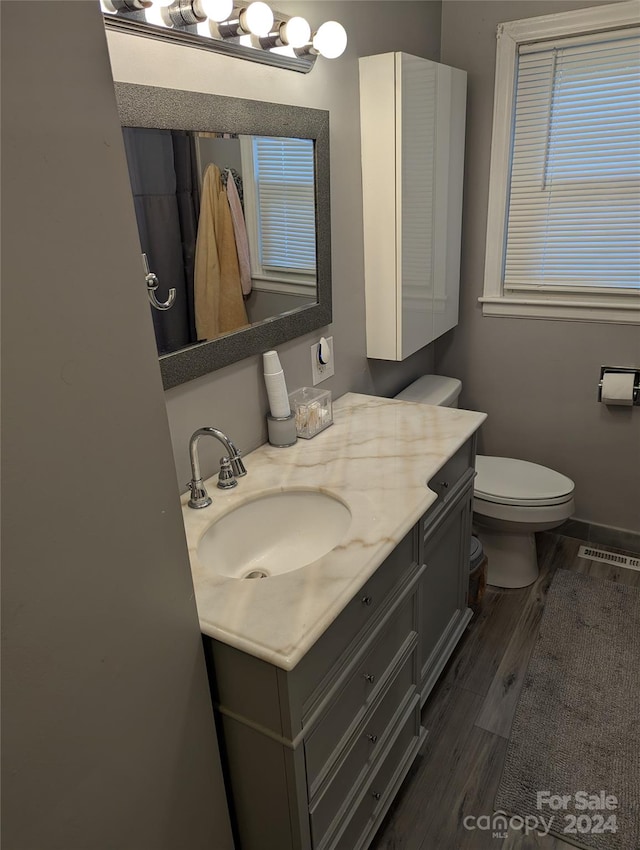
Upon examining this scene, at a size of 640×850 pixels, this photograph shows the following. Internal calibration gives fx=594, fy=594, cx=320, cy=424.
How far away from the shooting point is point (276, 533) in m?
1.45

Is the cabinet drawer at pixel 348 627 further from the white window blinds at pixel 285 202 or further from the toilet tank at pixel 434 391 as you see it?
the toilet tank at pixel 434 391

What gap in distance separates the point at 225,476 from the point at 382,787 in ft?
2.77

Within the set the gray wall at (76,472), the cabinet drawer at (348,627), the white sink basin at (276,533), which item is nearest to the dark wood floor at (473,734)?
the cabinet drawer at (348,627)

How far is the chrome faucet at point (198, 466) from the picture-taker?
4.34 feet

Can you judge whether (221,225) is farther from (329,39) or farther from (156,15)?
(329,39)

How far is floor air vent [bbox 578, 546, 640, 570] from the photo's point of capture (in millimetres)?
2465

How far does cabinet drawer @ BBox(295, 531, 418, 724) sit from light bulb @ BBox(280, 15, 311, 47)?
119cm

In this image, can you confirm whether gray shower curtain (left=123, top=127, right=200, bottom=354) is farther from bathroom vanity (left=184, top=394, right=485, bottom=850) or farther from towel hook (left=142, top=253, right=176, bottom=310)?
bathroom vanity (left=184, top=394, right=485, bottom=850)

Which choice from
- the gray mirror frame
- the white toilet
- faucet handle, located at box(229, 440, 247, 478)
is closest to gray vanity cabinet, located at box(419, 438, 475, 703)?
the white toilet

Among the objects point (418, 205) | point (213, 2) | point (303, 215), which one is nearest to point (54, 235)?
point (213, 2)

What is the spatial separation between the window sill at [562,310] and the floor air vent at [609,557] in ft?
3.21

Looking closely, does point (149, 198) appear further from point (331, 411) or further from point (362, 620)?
point (362, 620)

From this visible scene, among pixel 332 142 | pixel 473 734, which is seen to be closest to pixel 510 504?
pixel 473 734

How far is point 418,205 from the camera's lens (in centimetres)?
200
